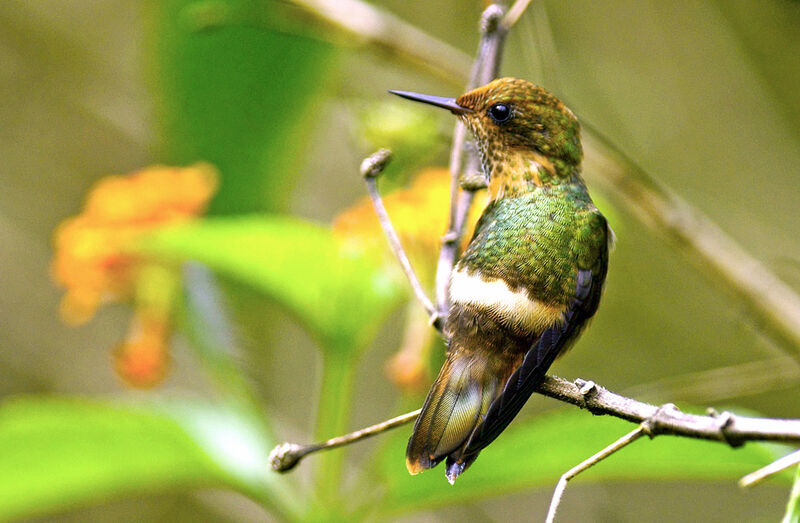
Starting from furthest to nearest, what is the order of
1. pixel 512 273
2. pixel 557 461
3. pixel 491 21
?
1. pixel 557 461
2. pixel 491 21
3. pixel 512 273

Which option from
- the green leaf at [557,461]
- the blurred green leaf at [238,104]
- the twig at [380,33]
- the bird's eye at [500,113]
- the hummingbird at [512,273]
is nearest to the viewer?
the hummingbird at [512,273]

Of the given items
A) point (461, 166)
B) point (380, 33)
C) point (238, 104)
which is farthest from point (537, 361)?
point (238, 104)

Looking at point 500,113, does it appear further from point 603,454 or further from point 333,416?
point 333,416

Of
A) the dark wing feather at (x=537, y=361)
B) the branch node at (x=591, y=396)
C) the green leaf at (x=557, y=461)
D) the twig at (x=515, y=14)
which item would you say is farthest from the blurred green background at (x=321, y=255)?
the branch node at (x=591, y=396)

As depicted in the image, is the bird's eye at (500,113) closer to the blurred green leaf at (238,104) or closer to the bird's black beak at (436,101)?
the bird's black beak at (436,101)

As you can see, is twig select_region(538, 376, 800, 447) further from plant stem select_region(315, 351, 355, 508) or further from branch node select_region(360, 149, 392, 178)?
plant stem select_region(315, 351, 355, 508)

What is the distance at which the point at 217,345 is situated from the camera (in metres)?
1.24

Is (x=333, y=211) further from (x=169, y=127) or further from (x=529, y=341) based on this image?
(x=529, y=341)

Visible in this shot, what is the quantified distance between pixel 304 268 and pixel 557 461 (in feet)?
1.26

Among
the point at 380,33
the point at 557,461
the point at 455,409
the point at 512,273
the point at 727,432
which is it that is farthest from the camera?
the point at 380,33

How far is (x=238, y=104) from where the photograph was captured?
177 cm

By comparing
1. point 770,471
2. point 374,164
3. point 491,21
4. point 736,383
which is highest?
point 491,21

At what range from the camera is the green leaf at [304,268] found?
1048mm

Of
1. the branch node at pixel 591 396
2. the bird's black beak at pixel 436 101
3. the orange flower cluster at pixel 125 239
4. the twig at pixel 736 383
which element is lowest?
the branch node at pixel 591 396
